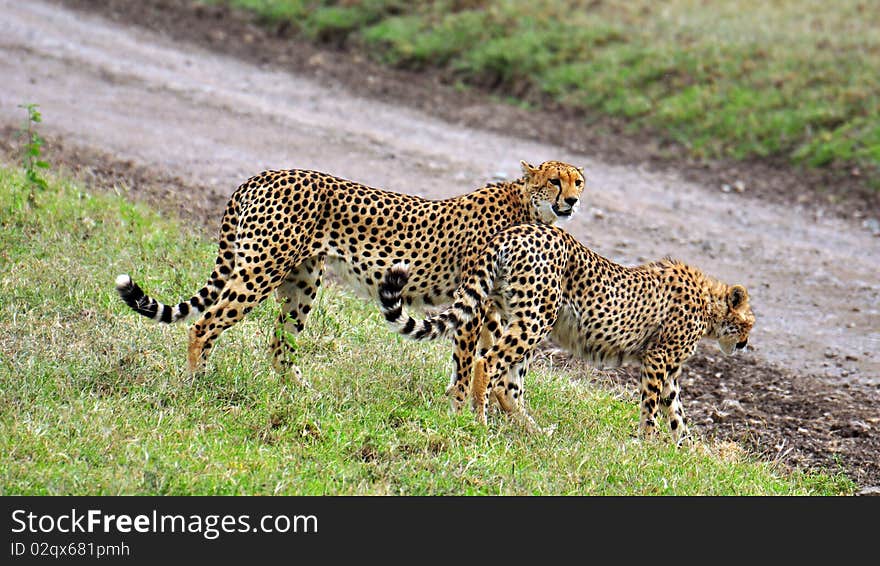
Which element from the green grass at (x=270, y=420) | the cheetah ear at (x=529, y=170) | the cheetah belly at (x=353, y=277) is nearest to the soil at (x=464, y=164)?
the green grass at (x=270, y=420)

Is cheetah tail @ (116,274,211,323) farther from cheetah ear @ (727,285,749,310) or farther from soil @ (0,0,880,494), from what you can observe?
cheetah ear @ (727,285,749,310)

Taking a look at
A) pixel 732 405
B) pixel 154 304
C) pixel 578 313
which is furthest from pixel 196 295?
pixel 732 405

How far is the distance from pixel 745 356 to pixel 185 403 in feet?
12.6

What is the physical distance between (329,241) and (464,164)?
5.05 meters

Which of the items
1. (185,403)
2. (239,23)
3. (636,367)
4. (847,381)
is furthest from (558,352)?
(239,23)

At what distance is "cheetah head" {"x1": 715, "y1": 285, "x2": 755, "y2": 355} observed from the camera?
7.04 m

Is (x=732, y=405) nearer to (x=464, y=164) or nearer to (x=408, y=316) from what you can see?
(x=408, y=316)

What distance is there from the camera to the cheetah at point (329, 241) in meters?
6.12

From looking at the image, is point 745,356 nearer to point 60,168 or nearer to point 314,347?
point 314,347

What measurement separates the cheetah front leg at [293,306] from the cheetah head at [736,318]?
2.27 metres

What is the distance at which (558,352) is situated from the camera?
25.7 feet

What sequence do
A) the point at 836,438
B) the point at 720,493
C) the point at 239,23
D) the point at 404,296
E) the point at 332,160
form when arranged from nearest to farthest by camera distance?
the point at 720,493 → the point at 404,296 → the point at 836,438 → the point at 332,160 → the point at 239,23

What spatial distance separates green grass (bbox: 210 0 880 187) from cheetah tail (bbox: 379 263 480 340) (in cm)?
610

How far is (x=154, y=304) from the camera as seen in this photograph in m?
6.00
